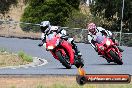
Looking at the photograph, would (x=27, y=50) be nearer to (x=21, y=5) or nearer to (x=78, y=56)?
(x=78, y=56)

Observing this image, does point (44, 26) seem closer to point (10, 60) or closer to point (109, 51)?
point (109, 51)

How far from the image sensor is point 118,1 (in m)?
53.7

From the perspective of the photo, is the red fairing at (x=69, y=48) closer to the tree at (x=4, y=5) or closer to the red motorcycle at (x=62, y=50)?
the red motorcycle at (x=62, y=50)

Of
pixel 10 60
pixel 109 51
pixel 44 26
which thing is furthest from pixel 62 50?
pixel 10 60

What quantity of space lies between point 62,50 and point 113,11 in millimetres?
44223

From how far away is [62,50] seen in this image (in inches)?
483

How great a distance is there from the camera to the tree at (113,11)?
53.5 m

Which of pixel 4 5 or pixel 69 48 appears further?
pixel 4 5

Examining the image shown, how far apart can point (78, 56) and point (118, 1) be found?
139 feet

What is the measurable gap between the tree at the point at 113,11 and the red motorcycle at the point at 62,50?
40354mm

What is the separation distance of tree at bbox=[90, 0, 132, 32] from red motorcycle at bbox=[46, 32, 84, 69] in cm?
4035

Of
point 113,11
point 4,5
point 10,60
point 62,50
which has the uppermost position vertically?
point 62,50

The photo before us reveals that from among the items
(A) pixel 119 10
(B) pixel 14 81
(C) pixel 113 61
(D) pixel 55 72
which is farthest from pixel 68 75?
(A) pixel 119 10

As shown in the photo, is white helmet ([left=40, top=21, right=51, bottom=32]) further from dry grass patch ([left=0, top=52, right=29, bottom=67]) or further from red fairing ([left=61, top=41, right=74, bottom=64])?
dry grass patch ([left=0, top=52, right=29, bottom=67])
